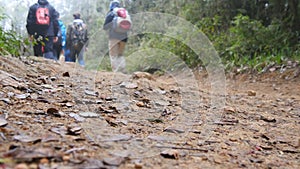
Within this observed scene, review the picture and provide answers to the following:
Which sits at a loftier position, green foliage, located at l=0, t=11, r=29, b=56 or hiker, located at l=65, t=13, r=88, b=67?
hiker, located at l=65, t=13, r=88, b=67

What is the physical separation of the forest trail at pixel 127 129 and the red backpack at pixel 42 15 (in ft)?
8.46

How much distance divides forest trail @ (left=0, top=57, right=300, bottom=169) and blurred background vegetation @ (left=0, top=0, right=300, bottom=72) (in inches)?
65.8

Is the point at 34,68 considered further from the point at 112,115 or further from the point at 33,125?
the point at 33,125

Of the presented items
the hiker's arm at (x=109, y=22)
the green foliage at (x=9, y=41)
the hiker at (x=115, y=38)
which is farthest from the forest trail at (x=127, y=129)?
the hiker's arm at (x=109, y=22)

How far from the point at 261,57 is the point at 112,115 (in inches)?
211

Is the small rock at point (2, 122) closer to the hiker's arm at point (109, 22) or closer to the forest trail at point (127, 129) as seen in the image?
the forest trail at point (127, 129)

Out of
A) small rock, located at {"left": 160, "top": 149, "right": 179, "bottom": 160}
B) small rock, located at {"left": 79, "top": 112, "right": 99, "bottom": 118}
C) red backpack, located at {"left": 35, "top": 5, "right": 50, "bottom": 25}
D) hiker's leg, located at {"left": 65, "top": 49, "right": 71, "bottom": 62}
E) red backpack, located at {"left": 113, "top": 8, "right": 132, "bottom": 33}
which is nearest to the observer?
small rock, located at {"left": 160, "top": 149, "right": 179, "bottom": 160}

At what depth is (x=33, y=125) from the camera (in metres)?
1.66

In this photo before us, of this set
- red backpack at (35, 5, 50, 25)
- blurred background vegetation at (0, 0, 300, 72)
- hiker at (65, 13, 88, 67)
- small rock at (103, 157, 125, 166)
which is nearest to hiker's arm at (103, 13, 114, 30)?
blurred background vegetation at (0, 0, 300, 72)

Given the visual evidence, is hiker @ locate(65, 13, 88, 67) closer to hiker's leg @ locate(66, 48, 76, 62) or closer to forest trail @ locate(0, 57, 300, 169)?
hiker's leg @ locate(66, 48, 76, 62)

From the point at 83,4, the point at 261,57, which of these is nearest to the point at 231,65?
the point at 261,57

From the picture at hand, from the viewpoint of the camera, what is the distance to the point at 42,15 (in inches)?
229

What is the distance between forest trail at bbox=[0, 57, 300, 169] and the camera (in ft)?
4.32

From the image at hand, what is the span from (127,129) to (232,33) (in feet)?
23.1
